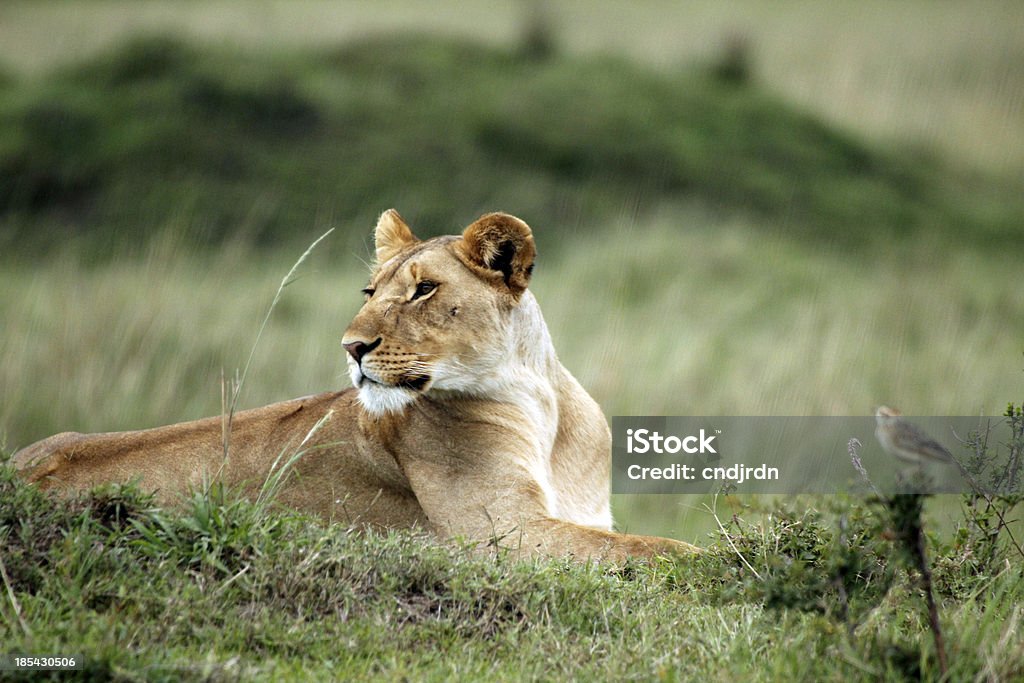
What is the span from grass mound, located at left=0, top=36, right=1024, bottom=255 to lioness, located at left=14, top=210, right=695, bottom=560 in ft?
44.0

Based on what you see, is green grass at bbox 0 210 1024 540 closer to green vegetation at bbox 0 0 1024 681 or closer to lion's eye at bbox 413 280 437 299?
green vegetation at bbox 0 0 1024 681

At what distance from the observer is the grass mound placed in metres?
21.1

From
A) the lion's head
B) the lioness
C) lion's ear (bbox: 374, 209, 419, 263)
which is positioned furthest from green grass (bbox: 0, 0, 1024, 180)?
the lion's head

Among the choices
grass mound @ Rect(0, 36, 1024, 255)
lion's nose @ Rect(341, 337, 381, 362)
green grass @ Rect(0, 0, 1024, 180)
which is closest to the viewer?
lion's nose @ Rect(341, 337, 381, 362)

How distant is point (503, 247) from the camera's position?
593cm

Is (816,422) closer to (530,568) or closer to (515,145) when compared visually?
(530,568)

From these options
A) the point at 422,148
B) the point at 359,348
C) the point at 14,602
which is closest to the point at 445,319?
the point at 359,348

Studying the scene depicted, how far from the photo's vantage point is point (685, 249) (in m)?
18.0

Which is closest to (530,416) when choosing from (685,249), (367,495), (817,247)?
(367,495)

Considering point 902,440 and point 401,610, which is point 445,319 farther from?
point 902,440

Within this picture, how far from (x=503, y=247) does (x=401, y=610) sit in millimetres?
1994

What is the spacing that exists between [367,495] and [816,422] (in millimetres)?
6443

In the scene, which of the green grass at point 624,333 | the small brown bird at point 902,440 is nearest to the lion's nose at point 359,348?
the small brown bird at point 902,440

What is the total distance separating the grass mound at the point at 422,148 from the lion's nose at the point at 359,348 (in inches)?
551
